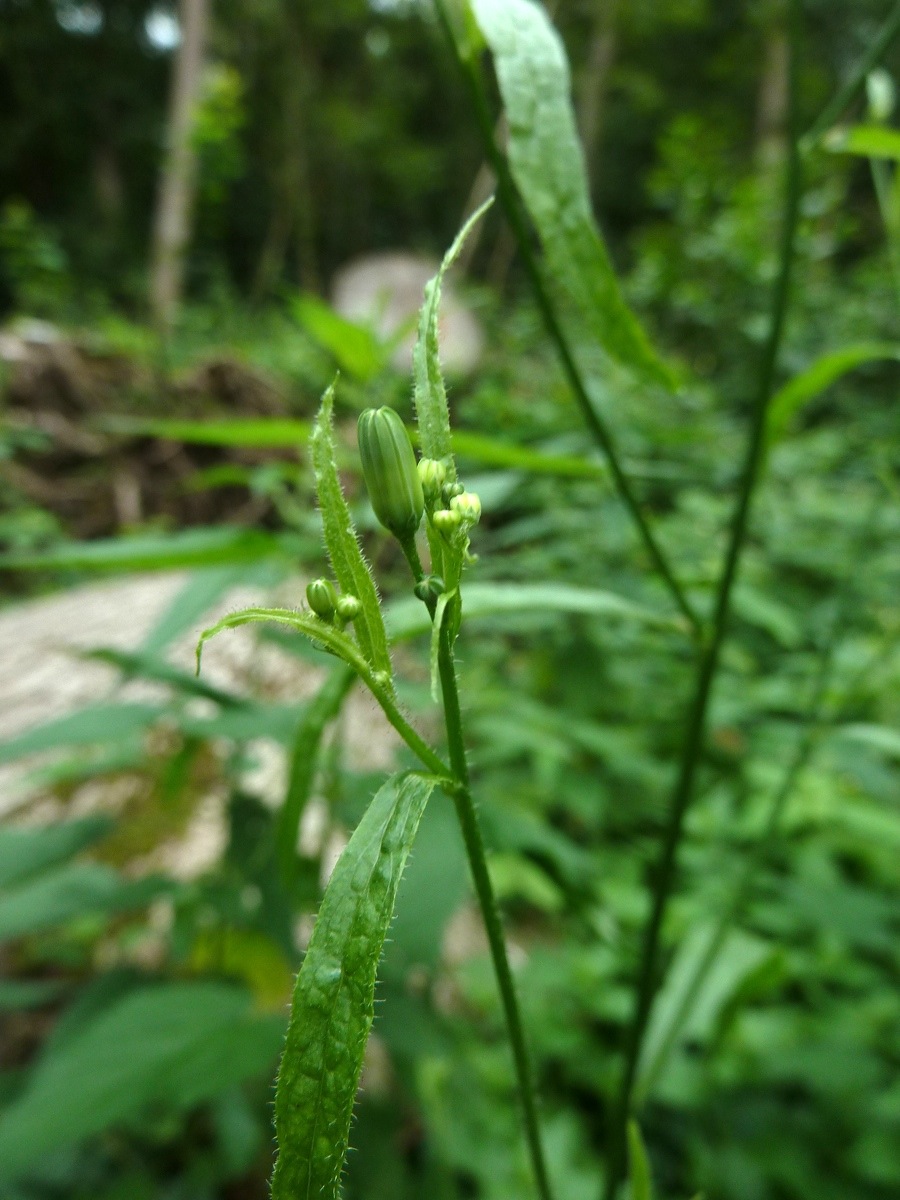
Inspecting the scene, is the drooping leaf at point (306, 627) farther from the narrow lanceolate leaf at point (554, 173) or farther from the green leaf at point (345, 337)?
the green leaf at point (345, 337)

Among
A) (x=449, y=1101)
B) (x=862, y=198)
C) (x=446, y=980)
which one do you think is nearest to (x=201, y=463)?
(x=446, y=980)

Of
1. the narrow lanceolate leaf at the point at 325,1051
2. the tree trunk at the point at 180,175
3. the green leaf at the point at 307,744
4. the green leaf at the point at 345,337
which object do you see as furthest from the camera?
the tree trunk at the point at 180,175

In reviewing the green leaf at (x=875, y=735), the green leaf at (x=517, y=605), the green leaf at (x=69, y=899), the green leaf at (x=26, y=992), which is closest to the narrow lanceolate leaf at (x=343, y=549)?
the green leaf at (x=517, y=605)

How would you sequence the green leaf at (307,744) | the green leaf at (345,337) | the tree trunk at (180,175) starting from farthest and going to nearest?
the tree trunk at (180,175) → the green leaf at (345,337) → the green leaf at (307,744)

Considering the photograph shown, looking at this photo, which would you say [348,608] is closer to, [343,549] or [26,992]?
[343,549]

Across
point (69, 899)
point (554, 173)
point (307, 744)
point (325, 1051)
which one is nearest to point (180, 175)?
point (69, 899)

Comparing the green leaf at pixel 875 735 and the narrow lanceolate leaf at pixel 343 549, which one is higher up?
the narrow lanceolate leaf at pixel 343 549

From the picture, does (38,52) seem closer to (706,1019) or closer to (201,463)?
(201,463)
